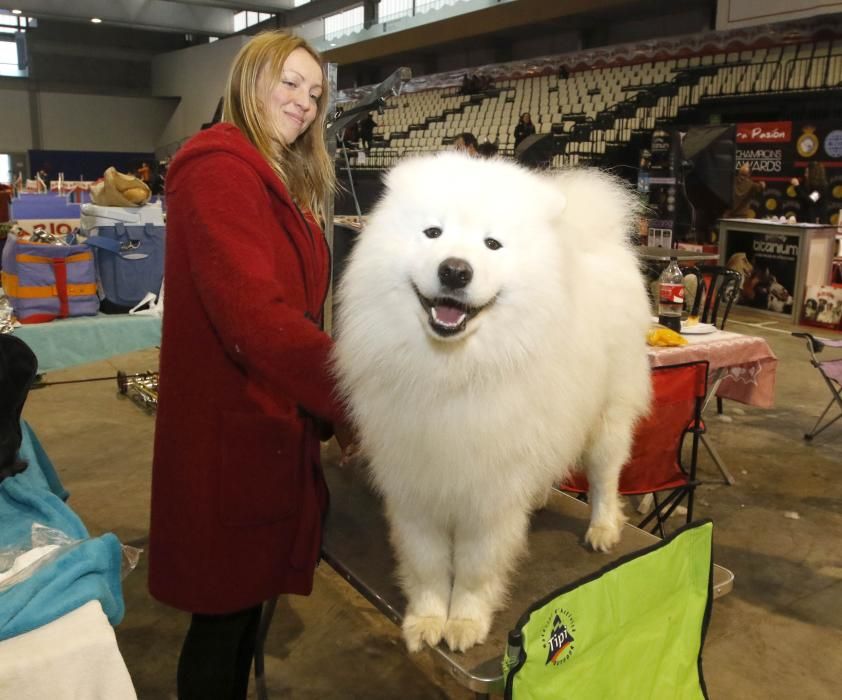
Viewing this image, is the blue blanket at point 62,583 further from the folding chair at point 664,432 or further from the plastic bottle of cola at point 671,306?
the plastic bottle of cola at point 671,306

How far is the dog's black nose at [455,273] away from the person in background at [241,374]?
0.32 m

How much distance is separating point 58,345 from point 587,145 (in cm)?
941

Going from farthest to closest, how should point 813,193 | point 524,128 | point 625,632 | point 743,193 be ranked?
point 524,128, point 743,193, point 813,193, point 625,632

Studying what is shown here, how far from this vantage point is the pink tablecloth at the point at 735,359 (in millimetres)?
3072

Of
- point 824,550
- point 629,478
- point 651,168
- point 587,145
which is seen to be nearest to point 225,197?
point 629,478

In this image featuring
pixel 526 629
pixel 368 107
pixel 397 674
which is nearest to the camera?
pixel 526 629

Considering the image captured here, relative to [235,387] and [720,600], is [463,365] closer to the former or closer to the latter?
[235,387]

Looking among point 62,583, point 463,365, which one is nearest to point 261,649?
point 62,583

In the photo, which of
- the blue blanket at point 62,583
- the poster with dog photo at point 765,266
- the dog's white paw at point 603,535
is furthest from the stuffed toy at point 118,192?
the poster with dog photo at point 765,266

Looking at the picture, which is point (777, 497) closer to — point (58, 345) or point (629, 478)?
point (629, 478)

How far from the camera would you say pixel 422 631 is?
52.9 inches

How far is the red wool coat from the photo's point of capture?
1266 mm

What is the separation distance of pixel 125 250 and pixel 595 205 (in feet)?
9.50

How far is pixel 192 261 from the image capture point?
4.21 feet
